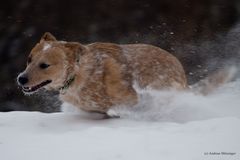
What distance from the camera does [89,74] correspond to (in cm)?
604

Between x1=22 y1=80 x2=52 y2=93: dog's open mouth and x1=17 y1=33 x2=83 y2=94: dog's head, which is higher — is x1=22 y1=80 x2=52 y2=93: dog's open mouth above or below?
below

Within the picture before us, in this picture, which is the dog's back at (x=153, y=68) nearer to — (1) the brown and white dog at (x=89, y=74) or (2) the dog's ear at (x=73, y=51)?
(1) the brown and white dog at (x=89, y=74)

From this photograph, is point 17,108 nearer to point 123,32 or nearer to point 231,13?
point 123,32

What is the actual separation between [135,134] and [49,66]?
5.65 ft

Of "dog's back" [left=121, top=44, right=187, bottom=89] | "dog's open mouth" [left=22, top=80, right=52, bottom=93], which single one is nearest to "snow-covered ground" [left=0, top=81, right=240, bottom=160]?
"dog's back" [left=121, top=44, right=187, bottom=89]

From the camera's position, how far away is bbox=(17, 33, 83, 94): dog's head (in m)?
5.84

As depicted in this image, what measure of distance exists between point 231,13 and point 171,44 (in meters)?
2.40

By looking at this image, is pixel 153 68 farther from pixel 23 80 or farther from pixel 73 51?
pixel 23 80

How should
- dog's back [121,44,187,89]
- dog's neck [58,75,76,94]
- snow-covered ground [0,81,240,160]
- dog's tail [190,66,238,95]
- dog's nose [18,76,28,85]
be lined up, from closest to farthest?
snow-covered ground [0,81,240,160]
dog's nose [18,76,28,85]
dog's neck [58,75,76,94]
dog's back [121,44,187,89]
dog's tail [190,66,238,95]

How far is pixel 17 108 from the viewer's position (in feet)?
34.9

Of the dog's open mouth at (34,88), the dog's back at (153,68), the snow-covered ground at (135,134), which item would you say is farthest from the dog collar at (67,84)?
the dog's back at (153,68)

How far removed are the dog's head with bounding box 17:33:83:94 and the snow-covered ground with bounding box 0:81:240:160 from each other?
0.40 metres

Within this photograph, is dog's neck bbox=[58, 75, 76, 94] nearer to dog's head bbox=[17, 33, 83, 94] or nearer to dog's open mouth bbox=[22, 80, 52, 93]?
dog's head bbox=[17, 33, 83, 94]

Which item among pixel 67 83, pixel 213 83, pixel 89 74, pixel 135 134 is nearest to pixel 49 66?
pixel 67 83
